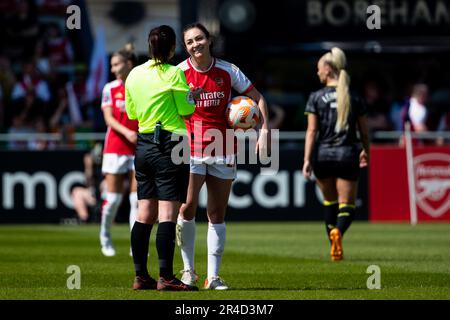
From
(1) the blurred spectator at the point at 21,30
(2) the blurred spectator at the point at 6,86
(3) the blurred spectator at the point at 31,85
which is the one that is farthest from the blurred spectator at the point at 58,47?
(2) the blurred spectator at the point at 6,86

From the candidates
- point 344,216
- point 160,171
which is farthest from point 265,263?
point 160,171

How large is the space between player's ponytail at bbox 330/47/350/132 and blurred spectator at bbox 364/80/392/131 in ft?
36.0

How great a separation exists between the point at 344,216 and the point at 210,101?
4.00 metres

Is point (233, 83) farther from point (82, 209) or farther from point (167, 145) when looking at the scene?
point (82, 209)

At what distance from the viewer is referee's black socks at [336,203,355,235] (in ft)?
45.8

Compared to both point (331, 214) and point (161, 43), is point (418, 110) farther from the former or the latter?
point (161, 43)

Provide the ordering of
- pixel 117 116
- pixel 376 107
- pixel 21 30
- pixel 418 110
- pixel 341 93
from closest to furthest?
pixel 341 93
pixel 117 116
pixel 418 110
pixel 376 107
pixel 21 30

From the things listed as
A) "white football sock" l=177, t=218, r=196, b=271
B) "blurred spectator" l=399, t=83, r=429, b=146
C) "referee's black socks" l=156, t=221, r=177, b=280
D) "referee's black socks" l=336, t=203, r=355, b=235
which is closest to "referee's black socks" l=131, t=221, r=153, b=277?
"referee's black socks" l=156, t=221, r=177, b=280

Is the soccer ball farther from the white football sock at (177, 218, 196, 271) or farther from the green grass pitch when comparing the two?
the green grass pitch

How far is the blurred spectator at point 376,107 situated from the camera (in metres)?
25.2

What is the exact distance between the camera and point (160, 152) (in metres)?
10.0

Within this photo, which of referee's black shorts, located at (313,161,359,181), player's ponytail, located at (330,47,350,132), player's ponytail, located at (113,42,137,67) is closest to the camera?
player's ponytail, located at (330,47,350,132)

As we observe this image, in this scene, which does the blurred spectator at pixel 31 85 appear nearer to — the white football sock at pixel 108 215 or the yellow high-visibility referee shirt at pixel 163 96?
the white football sock at pixel 108 215

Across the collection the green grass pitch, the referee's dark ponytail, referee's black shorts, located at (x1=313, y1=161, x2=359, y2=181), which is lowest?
the green grass pitch
